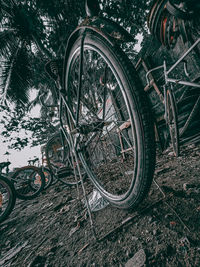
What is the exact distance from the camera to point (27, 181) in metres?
4.23

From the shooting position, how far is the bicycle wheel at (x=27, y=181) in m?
4.05

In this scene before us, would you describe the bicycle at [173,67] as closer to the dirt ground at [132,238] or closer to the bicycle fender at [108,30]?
the dirt ground at [132,238]

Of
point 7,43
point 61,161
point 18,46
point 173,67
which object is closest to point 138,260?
point 173,67

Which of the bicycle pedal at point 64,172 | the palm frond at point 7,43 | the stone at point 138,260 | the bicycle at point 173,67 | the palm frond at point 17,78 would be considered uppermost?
the palm frond at point 7,43

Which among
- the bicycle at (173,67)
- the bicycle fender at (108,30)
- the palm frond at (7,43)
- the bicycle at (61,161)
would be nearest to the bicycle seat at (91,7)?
the bicycle fender at (108,30)

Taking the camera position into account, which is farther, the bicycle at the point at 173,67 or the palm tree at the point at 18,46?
the palm tree at the point at 18,46

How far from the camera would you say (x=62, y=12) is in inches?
236

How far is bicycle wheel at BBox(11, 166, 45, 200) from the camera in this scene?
4.05m

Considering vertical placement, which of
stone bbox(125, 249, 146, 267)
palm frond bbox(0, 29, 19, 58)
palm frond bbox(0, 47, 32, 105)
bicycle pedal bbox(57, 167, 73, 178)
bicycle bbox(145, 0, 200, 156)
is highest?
palm frond bbox(0, 29, 19, 58)

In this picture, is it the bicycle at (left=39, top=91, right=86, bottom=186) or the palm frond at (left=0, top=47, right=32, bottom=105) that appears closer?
the bicycle at (left=39, top=91, right=86, bottom=186)

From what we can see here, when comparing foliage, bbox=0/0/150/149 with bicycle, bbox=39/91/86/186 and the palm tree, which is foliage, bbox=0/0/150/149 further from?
bicycle, bbox=39/91/86/186

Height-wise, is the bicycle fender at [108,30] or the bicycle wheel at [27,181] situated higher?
the bicycle fender at [108,30]

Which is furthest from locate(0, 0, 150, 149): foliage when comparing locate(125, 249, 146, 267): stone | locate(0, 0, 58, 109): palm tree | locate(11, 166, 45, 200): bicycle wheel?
locate(125, 249, 146, 267): stone

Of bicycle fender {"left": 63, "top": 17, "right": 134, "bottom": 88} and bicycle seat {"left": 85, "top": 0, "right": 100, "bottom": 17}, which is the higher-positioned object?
bicycle seat {"left": 85, "top": 0, "right": 100, "bottom": 17}
